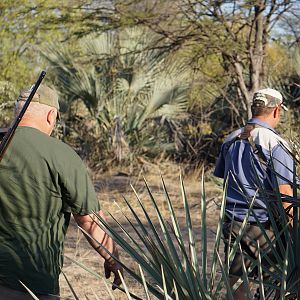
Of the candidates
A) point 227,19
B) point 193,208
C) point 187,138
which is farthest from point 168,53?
point 187,138

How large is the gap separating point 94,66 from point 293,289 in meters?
11.3

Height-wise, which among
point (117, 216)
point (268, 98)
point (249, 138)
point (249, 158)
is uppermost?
point (268, 98)

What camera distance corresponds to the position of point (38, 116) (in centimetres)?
322

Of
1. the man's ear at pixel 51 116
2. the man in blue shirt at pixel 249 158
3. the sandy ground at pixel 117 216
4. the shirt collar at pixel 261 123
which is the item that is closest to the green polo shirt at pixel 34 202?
the man's ear at pixel 51 116

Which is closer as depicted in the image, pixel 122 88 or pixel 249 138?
pixel 249 138

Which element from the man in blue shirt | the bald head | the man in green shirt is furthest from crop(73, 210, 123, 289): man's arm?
the man in blue shirt

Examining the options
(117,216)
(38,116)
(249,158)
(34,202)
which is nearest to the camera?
(34,202)

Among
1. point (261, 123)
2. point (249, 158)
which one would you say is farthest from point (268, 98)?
point (249, 158)

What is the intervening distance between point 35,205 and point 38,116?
1.31ft

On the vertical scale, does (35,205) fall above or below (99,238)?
above

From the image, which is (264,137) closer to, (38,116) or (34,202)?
(38,116)

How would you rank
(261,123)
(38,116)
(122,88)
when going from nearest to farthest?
(38,116) < (261,123) < (122,88)

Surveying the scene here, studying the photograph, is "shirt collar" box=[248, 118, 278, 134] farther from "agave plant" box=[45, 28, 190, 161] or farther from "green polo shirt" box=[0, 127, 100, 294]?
"agave plant" box=[45, 28, 190, 161]

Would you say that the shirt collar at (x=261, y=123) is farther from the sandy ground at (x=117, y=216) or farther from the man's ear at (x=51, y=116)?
the man's ear at (x=51, y=116)
